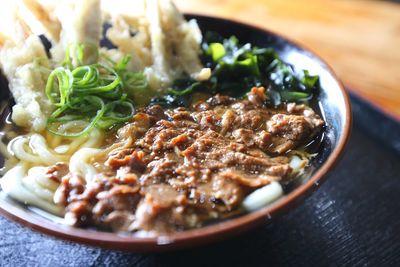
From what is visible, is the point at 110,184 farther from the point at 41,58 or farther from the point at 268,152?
the point at 41,58

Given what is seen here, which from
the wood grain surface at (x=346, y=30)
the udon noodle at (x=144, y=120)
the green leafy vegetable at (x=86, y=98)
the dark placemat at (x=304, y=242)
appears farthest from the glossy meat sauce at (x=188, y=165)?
the wood grain surface at (x=346, y=30)

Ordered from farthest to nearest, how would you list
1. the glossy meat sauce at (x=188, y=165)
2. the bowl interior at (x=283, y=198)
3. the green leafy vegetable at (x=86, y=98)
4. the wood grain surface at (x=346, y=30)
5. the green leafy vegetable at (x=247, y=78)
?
the wood grain surface at (x=346, y=30) < the green leafy vegetable at (x=247, y=78) < the green leafy vegetable at (x=86, y=98) < the glossy meat sauce at (x=188, y=165) < the bowl interior at (x=283, y=198)

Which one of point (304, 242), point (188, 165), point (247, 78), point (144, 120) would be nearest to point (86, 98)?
point (144, 120)

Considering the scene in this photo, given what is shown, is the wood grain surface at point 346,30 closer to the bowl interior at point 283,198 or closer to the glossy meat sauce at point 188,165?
the bowl interior at point 283,198

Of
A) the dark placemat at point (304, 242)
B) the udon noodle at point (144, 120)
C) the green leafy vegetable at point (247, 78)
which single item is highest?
the udon noodle at point (144, 120)

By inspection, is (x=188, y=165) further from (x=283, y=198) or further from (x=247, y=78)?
(x=247, y=78)

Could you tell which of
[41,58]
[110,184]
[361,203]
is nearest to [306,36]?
[361,203]
